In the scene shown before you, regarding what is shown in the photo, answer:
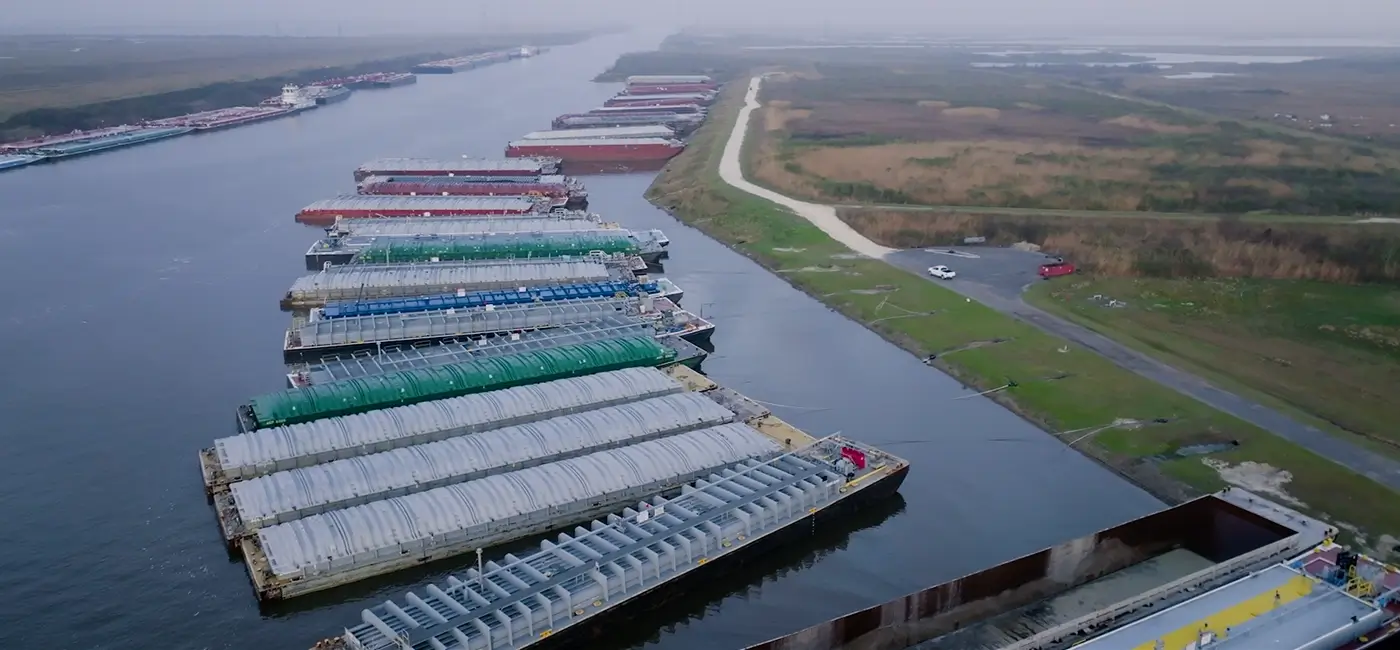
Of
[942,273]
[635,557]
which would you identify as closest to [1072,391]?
[942,273]

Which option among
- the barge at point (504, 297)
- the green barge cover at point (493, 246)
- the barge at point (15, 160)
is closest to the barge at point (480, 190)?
the green barge cover at point (493, 246)

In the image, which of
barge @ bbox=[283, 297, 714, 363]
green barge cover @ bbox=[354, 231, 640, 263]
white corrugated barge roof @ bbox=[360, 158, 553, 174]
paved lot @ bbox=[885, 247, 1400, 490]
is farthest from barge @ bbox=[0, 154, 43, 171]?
paved lot @ bbox=[885, 247, 1400, 490]

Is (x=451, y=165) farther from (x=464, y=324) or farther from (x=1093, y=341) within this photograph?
(x=1093, y=341)

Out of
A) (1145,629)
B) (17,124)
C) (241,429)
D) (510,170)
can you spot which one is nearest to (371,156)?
(510,170)

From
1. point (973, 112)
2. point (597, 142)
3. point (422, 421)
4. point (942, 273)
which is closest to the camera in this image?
point (422, 421)

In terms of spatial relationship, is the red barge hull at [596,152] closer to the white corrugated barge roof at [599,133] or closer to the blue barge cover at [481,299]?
the white corrugated barge roof at [599,133]

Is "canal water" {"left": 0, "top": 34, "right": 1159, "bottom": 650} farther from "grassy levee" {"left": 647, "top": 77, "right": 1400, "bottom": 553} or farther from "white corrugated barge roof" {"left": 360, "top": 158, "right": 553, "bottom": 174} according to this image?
"white corrugated barge roof" {"left": 360, "top": 158, "right": 553, "bottom": 174}
